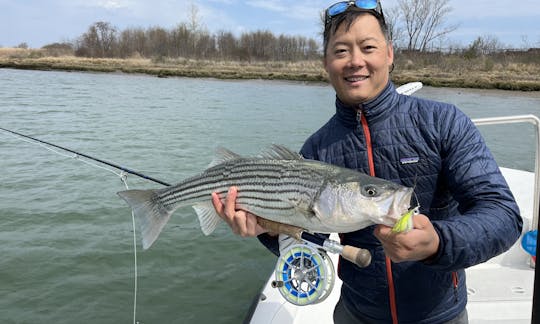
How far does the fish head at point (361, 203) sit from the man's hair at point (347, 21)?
3.13 ft

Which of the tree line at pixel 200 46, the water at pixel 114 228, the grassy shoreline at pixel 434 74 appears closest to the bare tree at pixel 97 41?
the tree line at pixel 200 46

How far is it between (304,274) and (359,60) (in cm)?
164

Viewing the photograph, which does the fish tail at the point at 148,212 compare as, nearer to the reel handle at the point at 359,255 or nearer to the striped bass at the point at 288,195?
the striped bass at the point at 288,195

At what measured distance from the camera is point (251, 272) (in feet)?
23.9

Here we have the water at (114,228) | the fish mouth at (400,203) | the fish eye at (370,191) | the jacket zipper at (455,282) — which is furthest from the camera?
the water at (114,228)

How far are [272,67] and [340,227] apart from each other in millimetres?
65960

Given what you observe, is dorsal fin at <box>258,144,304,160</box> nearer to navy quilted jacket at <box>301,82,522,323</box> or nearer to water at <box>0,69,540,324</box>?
navy quilted jacket at <box>301,82,522,323</box>

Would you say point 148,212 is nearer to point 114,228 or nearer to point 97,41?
A: point 114,228

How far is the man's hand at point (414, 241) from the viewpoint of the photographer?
1.82 meters

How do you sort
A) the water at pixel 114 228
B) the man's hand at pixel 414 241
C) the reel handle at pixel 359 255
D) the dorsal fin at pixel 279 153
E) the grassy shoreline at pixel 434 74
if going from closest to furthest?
1. the man's hand at pixel 414 241
2. the reel handle at pixel 359 255
3. the dorsal fin at pixel 279 153
4. the water at pixel 114 228
5. the grassy shoreline at pixel 434 74

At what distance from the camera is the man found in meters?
2.35

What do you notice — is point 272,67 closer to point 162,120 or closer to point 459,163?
point 162,120

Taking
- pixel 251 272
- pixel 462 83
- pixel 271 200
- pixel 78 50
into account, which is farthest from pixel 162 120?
pixel 78 50

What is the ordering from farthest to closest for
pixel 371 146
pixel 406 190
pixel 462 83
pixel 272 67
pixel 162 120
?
1. pixel 272 67
2. pixel 462 83
3. pixel 162 120
4. pixel 371 146
5. pixel 406 190
